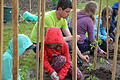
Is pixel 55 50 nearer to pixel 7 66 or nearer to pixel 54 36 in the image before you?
pixel 54 36

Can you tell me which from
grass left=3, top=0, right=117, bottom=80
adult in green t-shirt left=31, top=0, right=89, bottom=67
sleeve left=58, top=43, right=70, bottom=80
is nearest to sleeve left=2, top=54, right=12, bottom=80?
grass left=3, top=0, right=117, bottom=80

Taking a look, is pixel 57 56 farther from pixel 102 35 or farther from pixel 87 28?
pixel 102 35

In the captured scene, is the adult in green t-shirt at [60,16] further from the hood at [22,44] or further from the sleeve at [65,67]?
the hood at [22,44]

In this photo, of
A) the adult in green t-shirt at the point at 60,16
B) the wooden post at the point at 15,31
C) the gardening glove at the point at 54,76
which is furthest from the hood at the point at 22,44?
the adult in green t-shirt at the point at 60,16

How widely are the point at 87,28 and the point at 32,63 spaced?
1.01m

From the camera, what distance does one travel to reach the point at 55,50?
3184 millimetres

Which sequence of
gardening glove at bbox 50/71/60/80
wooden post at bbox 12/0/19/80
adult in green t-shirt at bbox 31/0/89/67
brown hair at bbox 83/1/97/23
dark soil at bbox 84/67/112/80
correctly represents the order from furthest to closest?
brown hair at bbox 83/1/97/23 < dark soil at bbox 84/67/112/80 < adult in green t-shirt at bbox 31/0/89/67 < gardening glove at bbox 50/71/60/80 < wooden post at bbox 12/0/19/80

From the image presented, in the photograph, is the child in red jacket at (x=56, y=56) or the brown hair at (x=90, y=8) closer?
the child in red jacket at (x=56, y=56)

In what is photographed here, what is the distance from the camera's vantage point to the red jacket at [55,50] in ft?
9.61

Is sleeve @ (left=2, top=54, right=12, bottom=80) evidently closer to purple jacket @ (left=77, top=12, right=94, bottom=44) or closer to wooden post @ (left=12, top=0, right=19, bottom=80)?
wooden post @ (left=12, top=0, right=19, bottom=80)

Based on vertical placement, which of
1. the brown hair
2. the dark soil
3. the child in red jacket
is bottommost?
the dark soil

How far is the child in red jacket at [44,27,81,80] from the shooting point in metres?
2.96

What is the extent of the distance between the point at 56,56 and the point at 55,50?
7cm

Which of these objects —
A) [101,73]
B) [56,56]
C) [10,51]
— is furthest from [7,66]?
[101,73]
